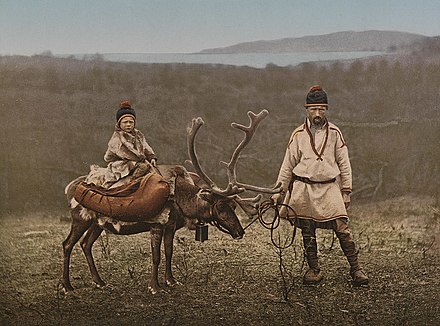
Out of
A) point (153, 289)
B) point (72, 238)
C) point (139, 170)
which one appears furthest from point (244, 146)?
point (72, 238)

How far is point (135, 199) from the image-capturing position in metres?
3.04

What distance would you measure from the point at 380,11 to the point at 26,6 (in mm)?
1390

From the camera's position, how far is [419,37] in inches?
126

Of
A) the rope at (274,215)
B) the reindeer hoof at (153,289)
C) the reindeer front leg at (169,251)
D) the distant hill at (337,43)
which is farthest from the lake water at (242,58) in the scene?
the reindeer hoof at (153,289)

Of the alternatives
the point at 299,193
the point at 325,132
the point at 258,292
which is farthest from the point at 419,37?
the point at 258,292

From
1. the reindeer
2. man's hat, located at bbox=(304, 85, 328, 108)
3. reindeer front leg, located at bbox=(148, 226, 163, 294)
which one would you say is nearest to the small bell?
the reindeer

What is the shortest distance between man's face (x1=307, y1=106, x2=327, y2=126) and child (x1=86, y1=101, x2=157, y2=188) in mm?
623

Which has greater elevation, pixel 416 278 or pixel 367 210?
pixel 367 210

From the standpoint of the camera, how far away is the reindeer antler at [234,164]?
10.0ft

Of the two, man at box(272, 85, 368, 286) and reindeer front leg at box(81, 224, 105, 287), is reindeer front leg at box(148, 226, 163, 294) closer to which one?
reindeer front leg at box(81, 224, 105, 287)

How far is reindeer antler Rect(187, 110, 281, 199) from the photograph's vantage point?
3.06 metres

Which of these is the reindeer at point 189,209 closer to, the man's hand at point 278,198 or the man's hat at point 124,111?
the man's hand at point 278,198

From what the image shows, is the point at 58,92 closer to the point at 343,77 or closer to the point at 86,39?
the point at 86,39

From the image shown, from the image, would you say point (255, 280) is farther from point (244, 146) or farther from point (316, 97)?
point (316, 97)
